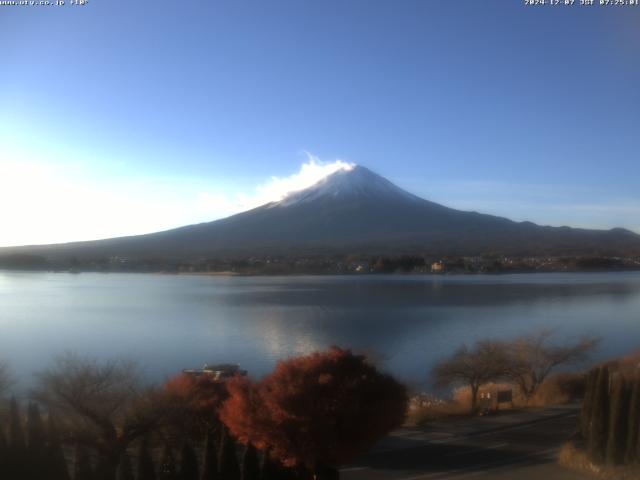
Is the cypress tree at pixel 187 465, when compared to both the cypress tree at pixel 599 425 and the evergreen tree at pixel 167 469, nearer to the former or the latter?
the evergreen tree at pixel 167 469

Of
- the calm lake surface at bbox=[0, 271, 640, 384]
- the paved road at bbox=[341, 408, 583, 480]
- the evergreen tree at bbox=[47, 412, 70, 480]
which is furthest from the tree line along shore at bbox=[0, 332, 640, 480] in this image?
the calm lake surface at bbox=[0, 271, 640, 384]

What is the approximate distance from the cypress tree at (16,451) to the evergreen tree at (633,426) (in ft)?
17.9

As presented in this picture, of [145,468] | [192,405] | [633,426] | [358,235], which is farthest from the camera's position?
[358,235]

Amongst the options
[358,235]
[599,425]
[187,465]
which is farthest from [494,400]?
[358,235]

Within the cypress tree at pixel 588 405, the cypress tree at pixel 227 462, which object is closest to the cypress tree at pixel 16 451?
the cypress tree at pixel 227 462

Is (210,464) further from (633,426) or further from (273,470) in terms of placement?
(633,426)

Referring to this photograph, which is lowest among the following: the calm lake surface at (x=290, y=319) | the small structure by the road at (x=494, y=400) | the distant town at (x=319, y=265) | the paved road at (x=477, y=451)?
the small structure by the road at (x=494, y=400)

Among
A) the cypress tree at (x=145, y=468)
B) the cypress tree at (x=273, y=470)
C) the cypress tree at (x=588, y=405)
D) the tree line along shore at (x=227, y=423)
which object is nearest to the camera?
the cypress tree at (x=145, y=468)

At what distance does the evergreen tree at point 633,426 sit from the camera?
655cm

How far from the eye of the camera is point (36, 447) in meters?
5.87

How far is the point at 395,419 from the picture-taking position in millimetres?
6371

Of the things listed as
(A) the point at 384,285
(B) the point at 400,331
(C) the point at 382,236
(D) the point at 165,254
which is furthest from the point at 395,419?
(C) the point at 382,236

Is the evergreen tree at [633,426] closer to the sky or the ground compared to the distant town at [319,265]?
closer to the ground

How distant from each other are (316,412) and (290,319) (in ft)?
50.1
